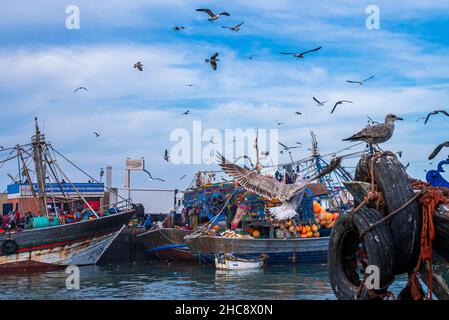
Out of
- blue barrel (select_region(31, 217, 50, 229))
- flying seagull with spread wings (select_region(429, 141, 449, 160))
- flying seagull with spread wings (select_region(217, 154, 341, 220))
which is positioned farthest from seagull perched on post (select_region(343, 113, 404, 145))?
blue barrel (select_region(31, 217, 50, 229))

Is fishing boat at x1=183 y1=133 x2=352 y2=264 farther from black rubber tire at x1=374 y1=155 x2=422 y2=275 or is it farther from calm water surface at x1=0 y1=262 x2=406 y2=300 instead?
black rubber tire at x1=374 y1=155 x2=422 y2=275

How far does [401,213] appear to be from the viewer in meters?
7.31

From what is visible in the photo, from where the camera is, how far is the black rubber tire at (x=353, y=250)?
289 inches

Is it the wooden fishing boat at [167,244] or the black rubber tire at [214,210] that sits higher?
the black rubber tire at [214,210]

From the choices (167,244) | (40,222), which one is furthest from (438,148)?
(167,244)

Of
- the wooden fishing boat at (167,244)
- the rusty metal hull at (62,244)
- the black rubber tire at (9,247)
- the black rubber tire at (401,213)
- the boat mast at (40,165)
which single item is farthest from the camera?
the wooden fishing boat at (167,244)

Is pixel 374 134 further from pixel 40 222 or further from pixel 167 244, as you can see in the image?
pixel 167 244

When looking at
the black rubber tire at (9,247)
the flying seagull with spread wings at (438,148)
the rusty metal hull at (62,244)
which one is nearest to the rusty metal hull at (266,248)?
the rusty metal hull at (62,244)

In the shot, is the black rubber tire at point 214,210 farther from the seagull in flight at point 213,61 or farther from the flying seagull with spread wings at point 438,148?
the flying seagull with spread wings at point 438,148

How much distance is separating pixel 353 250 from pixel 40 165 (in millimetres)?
24506

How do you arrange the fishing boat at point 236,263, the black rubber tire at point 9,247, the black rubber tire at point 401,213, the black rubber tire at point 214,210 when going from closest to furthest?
the black rubber tire at point 401,213, the fishing boat at point 236,263, the black rubber tire at point 9,247, the black rubber tire at point 214,210

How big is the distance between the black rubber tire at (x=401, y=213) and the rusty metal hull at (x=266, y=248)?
21.1 m

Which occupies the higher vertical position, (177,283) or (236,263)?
(236,263)
